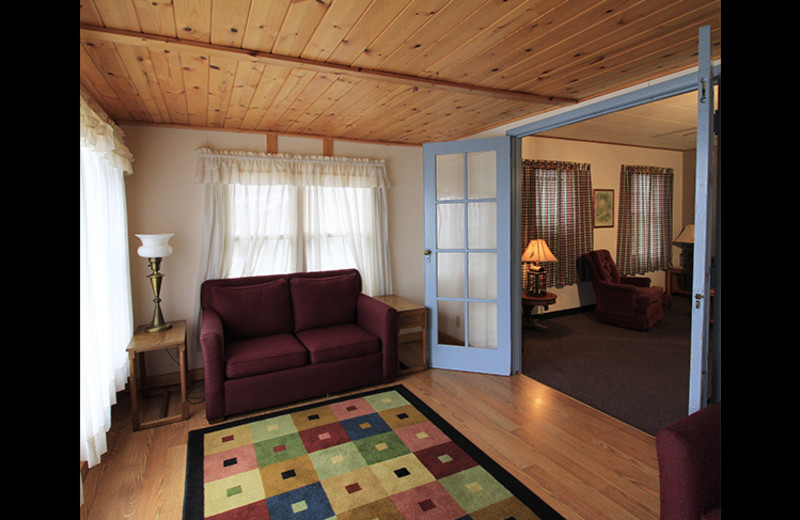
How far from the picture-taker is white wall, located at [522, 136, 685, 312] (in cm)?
525

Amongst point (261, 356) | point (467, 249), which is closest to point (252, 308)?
point (261, 356)

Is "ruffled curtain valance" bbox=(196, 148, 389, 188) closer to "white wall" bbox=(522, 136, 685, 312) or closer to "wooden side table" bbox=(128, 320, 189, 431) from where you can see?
"wooden side table" bbox=(128, 320, 189, 431)

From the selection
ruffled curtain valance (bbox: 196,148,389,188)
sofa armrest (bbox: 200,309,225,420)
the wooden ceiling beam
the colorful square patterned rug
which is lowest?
the colorful square patterned rug

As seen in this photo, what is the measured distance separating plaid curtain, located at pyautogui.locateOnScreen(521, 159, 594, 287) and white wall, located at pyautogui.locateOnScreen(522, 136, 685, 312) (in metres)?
0.12

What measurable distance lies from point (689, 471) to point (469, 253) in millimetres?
2415

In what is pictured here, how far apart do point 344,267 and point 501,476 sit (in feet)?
8.20

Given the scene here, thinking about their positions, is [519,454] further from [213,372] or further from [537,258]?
[537,258]

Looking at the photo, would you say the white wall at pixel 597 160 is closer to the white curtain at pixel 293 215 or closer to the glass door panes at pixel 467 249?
the glass door panes at pixel 467 249

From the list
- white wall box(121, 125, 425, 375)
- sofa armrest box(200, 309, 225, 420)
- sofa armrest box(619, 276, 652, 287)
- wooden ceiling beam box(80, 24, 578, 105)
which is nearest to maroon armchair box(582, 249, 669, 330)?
sofa armrest box(619, 276, 652, 287)

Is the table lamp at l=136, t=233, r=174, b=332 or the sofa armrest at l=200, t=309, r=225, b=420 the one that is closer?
the sofa armrest at l=200, t=309, r=225, b=420

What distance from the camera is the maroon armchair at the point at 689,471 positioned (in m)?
1.40

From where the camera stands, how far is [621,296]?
5020mm
